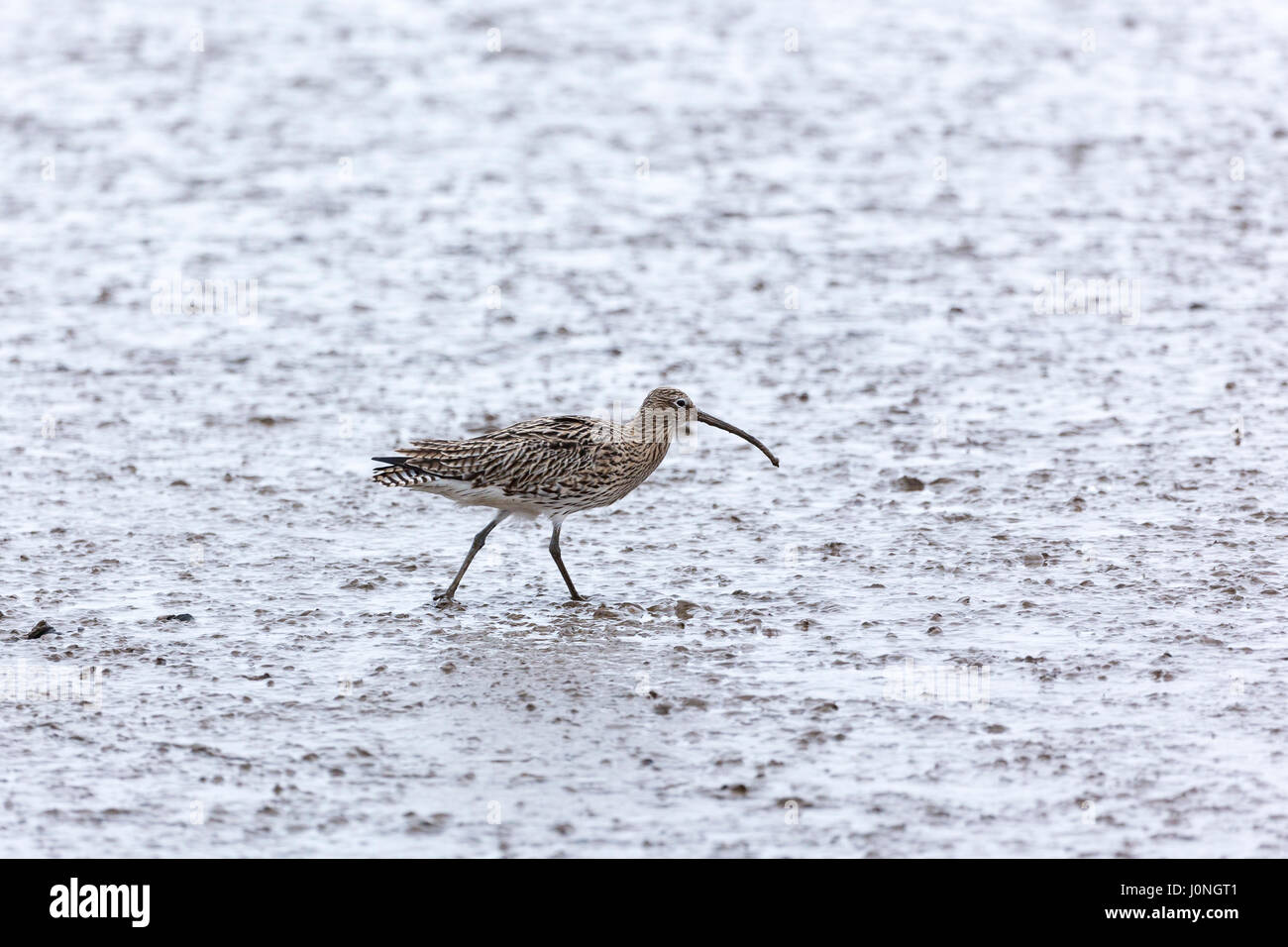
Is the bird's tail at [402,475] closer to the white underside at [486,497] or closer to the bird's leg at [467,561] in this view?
the white underside at [486,497]

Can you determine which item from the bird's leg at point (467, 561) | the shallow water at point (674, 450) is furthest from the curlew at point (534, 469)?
the shallow water at point (674, 450)

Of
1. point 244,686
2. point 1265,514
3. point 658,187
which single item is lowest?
point 244,686

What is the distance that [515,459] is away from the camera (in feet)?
26.5

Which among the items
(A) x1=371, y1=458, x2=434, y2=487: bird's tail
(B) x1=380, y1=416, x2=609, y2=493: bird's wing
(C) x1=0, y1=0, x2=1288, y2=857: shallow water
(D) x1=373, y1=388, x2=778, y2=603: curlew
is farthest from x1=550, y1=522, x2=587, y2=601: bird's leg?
(A) x1=371, y1=458, x2=434, y2=487: bird's tail

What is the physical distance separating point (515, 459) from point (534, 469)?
93 millimetres

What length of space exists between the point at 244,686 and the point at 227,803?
1095 mm

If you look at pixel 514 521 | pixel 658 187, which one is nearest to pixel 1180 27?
pixel 658 187

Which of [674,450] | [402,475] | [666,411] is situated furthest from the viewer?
[674,450]

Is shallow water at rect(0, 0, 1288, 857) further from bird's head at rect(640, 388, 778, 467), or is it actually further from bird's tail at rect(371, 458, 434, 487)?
bird's head at rect(640, 388, 778, 467)

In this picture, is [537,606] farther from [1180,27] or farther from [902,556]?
[1180,27]

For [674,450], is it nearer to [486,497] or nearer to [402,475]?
[486,497]

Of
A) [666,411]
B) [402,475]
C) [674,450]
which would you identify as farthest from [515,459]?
[674,450]

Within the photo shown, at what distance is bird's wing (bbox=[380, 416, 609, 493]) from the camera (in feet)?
26.5
